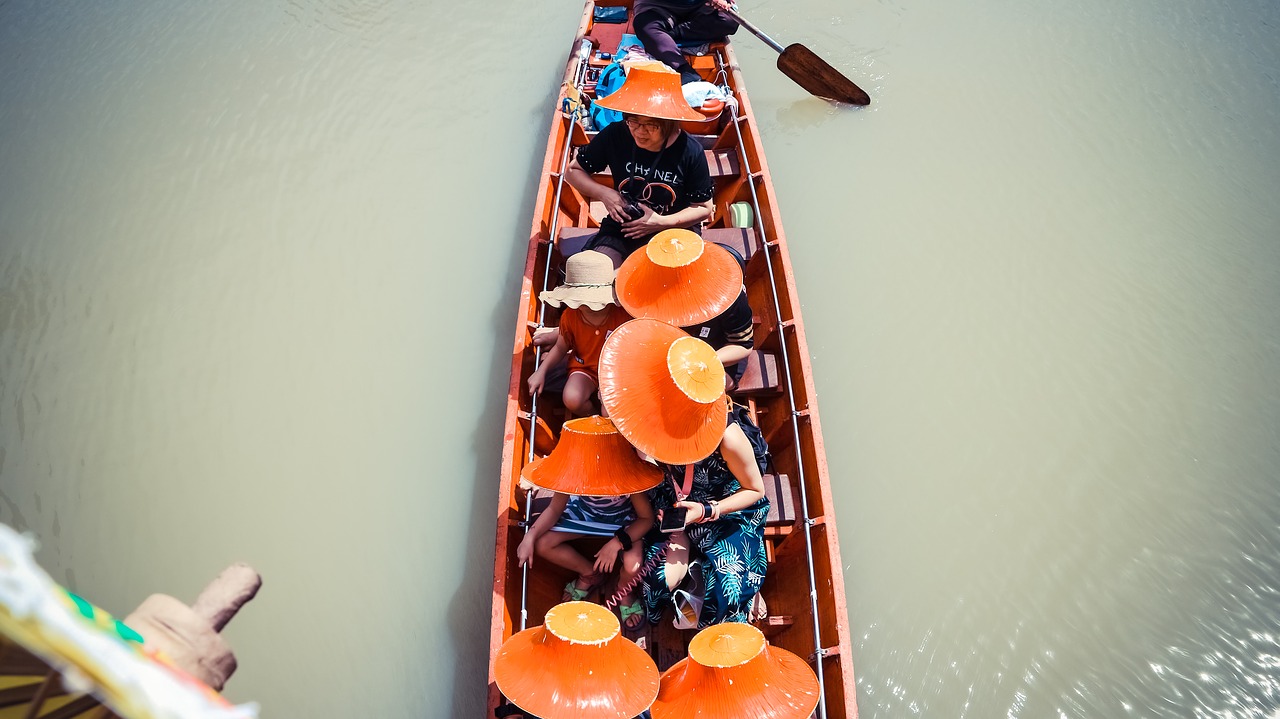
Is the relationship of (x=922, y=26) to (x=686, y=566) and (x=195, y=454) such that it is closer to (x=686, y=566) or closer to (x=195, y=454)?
(x=686, y=566)

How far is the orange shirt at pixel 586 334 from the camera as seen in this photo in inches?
139

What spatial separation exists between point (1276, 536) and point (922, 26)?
18.2ft

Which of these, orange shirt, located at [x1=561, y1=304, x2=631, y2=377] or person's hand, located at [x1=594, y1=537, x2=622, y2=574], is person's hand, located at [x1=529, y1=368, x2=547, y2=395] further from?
person's hand, located at [x1=594, y1=537, x2=622, y2=574]

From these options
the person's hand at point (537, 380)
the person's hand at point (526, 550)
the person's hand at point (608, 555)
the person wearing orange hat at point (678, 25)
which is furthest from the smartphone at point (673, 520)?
the person wearing orange hat at point (678, 25)

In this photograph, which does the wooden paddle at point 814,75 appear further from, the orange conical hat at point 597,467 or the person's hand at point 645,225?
the orange conical hat at point 597,467

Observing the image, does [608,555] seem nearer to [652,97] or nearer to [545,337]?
[545,337]

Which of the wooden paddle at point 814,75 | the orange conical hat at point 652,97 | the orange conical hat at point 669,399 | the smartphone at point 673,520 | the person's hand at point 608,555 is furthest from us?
the wooden paddle at point 814,75

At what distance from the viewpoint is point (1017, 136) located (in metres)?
6.48

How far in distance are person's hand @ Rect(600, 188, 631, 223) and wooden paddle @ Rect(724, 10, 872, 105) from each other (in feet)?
10.7

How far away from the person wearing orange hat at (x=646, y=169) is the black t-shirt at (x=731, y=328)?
0.76m

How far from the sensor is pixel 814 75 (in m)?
6.54

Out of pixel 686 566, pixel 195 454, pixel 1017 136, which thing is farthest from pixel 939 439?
pixel 195 454

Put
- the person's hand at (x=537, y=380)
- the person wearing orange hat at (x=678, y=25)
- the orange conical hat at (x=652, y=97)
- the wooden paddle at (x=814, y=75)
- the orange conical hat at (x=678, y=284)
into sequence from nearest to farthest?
1. the orange conical hat at (x=678, y=284)
2. the orange conical hat at (x=652, y=97)
3. the person's hand at (x=537, y=380)
4. the person wearing orange hat at (x=678, y=25)
5. the wooden paddle at (x=814, y=75)

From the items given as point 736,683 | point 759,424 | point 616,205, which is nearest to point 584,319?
point 616,205
